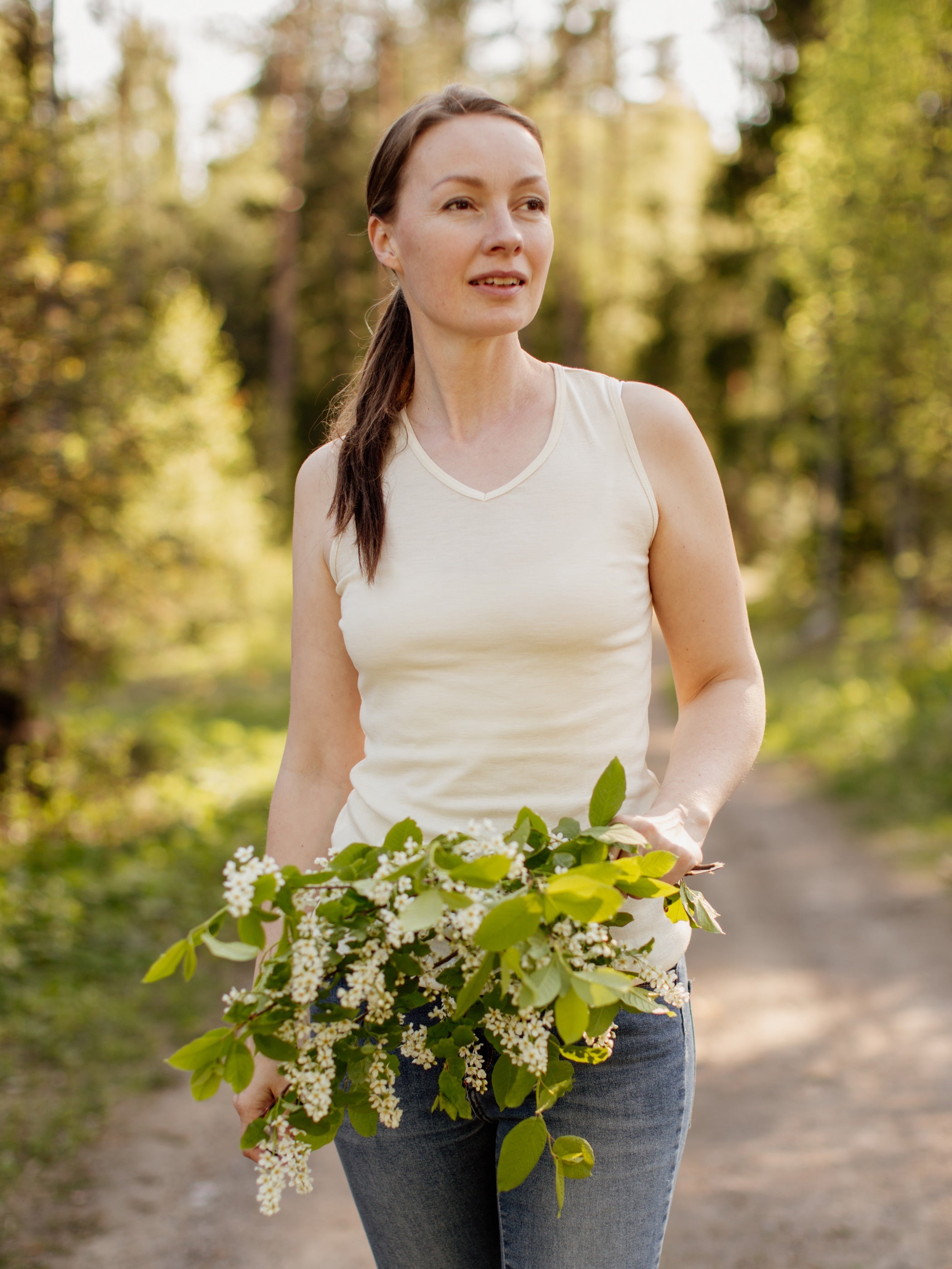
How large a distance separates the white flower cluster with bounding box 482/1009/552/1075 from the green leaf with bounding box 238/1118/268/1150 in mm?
355

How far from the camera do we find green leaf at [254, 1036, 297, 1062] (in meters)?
1.35

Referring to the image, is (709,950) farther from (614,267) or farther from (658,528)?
(614,267)

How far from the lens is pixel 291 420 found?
25.8 m

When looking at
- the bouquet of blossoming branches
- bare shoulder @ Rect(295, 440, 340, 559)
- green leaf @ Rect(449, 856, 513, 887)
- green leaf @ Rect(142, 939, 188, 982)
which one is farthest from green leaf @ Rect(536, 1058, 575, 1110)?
bare shoulder @ Rect(295, 440, 340, 559)

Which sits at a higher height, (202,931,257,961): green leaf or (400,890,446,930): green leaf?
(400,890,446,930): green leaf

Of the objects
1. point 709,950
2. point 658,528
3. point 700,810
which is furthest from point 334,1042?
point 709,950

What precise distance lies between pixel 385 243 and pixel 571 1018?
1290 mm

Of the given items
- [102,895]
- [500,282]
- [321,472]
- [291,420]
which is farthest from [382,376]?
[291,420]

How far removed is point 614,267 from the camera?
88.3 feet

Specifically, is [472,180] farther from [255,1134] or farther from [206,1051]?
[255,1134]

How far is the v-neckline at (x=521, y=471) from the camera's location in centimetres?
167

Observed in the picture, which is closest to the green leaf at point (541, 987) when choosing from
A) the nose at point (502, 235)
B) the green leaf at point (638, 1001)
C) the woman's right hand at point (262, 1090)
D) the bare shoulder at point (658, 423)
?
the green leaf at point (638, 1001)

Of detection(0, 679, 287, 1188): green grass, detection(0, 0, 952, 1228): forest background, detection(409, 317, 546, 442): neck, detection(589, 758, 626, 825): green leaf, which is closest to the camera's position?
detection(589, 758, 626, 825): green leaf

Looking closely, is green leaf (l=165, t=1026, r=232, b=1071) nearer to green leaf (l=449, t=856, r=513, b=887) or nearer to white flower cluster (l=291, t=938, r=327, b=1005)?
white flower cluster (l=291, t=938, r=327, b=1005)
